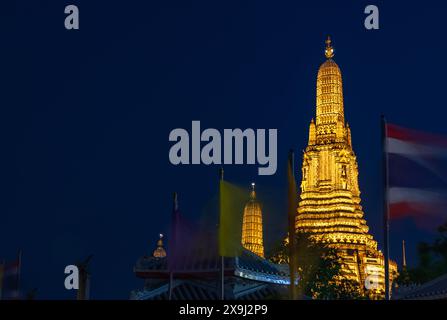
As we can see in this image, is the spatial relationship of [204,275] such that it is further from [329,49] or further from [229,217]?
[329,49]

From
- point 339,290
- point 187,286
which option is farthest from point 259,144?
point 187,286

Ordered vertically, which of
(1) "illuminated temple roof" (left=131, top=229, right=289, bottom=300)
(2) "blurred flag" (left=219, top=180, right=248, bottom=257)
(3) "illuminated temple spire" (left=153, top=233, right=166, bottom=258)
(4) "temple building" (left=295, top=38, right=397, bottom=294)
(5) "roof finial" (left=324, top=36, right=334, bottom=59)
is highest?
(5) "roof finial" (left=324, top=36, right=334, bottom=59)

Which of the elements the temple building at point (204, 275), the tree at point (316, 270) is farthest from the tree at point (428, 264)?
the temple building at point (204, 275)

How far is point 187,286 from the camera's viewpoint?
36.5 m

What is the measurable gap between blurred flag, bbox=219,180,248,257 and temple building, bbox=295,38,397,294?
2991 inches

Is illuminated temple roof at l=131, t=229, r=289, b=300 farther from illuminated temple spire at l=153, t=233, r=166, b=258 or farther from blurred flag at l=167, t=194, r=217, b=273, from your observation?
illuminated temple spire at l=153, t=233, r=166, b=258

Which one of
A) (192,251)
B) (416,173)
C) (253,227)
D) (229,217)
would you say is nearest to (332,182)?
(253,227)

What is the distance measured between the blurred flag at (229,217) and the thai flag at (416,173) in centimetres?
620

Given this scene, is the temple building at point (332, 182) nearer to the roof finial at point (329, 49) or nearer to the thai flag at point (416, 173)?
the roof finial at point (329, 49)

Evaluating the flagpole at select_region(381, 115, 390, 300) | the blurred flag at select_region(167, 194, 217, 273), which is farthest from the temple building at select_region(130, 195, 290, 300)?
the flagpole at select_region(381, 115, 390, 300)

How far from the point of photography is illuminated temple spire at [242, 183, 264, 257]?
114m

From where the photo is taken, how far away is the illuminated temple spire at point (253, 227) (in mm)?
113812

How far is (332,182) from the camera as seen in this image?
112 metres
